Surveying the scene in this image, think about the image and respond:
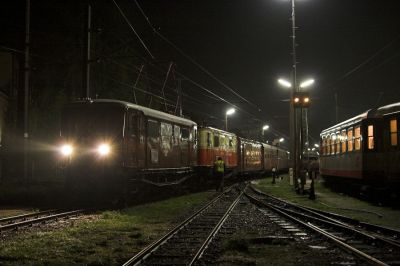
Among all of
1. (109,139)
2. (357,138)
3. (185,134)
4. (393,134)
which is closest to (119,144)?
(109,139)

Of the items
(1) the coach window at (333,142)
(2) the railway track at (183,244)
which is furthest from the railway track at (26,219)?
(1) the coach window at (333,142)

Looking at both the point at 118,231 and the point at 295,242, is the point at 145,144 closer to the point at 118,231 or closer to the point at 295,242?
the point at 118,231

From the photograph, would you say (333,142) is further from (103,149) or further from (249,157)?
(249,157)

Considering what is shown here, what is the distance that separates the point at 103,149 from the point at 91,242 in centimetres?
788

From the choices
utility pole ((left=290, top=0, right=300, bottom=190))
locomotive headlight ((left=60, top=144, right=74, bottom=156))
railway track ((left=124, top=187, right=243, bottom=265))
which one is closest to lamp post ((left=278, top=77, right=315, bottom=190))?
utility pole ((left=290, top=0, right=300, bottom=190))

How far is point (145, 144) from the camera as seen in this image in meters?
19.7

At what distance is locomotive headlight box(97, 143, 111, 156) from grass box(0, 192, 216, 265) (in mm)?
3139

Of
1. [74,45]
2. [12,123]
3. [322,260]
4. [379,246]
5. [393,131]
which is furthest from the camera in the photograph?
[74,45]

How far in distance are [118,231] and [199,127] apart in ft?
60.1

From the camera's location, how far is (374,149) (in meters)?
18.9

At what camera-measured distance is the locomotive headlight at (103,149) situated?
17.7 metres

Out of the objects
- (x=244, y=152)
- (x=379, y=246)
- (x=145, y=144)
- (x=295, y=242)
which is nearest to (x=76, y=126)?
(x=145, y=144)

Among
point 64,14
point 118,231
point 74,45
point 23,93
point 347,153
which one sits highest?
point 64,14

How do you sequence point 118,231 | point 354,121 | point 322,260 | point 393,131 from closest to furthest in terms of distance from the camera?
point 322,260 → point 118,231 → point 393,131 → point 354,121
